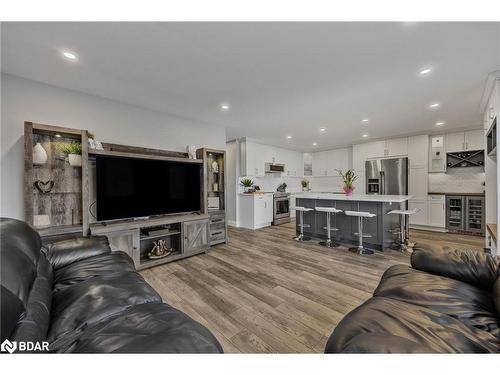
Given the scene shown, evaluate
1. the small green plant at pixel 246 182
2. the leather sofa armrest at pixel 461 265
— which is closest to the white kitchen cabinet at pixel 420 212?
the small green plant at pixel 246 182

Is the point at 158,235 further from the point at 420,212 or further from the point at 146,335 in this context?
the point at 420,212

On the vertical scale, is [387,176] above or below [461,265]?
above

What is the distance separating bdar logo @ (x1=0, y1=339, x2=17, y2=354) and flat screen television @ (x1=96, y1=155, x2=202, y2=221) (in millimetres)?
2153

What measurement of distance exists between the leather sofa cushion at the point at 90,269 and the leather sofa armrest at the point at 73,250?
0.18 feet

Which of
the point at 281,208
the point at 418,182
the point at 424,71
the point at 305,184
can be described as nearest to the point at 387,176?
the point at 418,182

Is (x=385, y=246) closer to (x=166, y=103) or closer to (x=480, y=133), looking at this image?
(x=480, y=133)

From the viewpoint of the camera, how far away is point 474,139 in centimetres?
466

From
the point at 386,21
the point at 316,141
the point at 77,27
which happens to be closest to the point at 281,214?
the point at 316,141

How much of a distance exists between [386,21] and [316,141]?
4626mm

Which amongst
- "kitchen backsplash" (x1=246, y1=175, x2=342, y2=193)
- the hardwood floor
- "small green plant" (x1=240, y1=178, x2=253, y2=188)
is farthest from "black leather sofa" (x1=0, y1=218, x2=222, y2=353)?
"kitchen backsplash" (x1=246, y1=175, x2=342, y2=193)

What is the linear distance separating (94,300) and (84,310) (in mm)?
72

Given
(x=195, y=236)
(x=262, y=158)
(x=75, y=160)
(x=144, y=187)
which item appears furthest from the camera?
(x=262, y=158)

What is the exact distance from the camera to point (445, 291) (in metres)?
1.20

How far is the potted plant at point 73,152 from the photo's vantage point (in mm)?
2463
